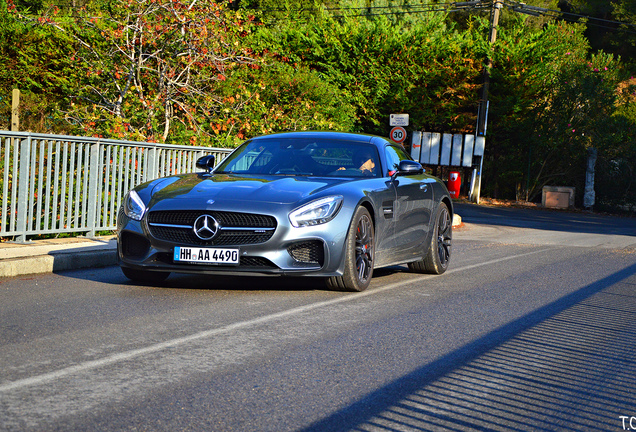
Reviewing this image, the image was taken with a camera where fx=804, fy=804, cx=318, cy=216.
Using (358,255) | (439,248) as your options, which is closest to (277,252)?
(358,255)

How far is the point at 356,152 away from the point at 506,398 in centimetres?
462

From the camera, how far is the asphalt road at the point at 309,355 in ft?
12.0

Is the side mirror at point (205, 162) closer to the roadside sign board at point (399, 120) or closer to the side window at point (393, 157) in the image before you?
the side window at point (393, 157)

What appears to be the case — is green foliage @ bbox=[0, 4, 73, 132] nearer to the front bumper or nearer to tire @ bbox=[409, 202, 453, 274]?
tire @ bbox=[409, 202, 453, 274]

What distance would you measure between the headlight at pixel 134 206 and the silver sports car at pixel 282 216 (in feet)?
0.04

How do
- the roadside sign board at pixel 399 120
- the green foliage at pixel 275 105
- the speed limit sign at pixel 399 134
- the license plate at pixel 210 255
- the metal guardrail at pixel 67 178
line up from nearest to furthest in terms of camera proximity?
the license plate at pixel 210 255 → the metal guardrail at pixel 67 178 → the green foliage at pixel 275 105 → the roadside sign board at pixel 399 120 → the speed limit sign at pixel 399 134

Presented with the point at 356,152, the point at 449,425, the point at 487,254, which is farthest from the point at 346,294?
the point at 487,254

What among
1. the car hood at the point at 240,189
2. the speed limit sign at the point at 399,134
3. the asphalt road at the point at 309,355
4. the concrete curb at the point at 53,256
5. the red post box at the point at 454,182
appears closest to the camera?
the asphalt road at the point at 309,355

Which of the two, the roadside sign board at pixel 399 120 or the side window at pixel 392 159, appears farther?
the roadside sign board at pixel 399 120

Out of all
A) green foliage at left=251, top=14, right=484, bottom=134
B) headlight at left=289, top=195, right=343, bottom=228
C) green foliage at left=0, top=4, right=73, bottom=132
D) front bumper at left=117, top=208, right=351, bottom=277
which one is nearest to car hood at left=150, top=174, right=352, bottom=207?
headlight at left=289, top=195, right=343, bottom=228

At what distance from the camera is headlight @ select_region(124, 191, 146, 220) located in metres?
7.20

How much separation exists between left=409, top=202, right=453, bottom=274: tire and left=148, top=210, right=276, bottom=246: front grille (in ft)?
9.55

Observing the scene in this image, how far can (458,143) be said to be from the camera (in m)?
29.6


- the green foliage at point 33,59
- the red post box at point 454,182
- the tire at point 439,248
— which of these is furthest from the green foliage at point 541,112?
the tire at point 439,248
